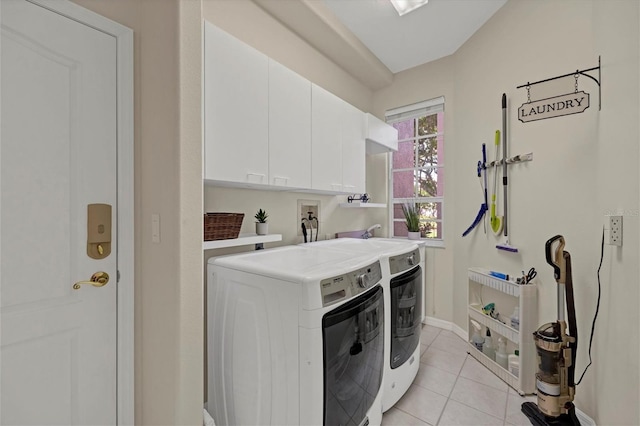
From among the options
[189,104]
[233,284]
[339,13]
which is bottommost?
[233,284]

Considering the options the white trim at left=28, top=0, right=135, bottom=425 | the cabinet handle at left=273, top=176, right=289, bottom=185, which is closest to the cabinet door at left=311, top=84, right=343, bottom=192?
the cabinet handle at left=273, top=176, right=289, bottom=185

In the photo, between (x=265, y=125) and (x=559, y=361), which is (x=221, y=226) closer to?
(x=265, y=125)

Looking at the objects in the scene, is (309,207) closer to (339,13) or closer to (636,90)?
(339,13)

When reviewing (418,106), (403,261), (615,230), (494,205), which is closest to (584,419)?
Answer: (615,230)

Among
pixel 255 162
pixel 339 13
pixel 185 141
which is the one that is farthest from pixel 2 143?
pixel 339 13

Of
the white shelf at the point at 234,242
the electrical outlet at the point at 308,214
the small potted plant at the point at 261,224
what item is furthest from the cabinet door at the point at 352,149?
the white shelf at the point at 234,242

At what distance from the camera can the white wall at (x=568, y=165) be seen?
134 centimetres

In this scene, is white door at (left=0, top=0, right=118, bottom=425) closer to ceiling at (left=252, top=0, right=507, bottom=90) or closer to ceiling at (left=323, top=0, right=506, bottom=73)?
ceiling at (left=252, top=0, right=507, bottom=90)

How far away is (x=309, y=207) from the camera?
2.54 meters

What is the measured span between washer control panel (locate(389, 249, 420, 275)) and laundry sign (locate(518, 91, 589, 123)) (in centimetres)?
114

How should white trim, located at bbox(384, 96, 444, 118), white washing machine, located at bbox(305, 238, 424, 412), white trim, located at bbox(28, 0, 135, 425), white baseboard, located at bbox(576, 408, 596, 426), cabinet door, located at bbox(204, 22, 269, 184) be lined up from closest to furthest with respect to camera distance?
1. white trim, located at bbox(28, 0, 135, 425)
2. cabinet door, located at bbox(204, 22, 269, 184)
3. white baseboard, located at bbox(576, 408, 596, 426)
4. white washing machine, located at bbox(305, 238, 424, 412)
5. white trim, located at bbox(384, 96, 444, 118)

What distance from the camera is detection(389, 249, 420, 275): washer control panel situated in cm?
176

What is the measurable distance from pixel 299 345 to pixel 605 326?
1636mm

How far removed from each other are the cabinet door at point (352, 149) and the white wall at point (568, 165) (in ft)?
3.38
